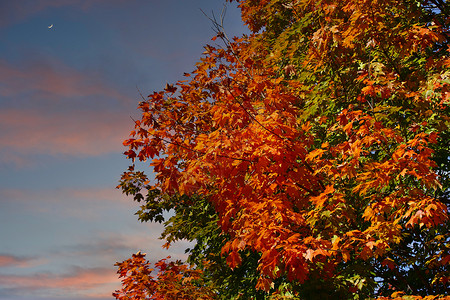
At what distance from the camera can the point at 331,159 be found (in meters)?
6.98

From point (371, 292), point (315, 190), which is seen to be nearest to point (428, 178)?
point (315, 190)

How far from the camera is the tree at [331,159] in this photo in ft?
17.0

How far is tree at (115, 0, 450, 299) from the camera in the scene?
5.18 m

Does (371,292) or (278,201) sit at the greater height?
(278,201)

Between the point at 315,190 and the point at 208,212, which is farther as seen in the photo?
the point at 208,212

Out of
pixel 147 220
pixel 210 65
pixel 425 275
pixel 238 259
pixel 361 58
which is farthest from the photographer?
pixel 147 220

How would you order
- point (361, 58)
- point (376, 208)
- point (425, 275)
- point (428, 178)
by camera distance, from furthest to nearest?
point (361, 58)
point (425, 275)
point (376, 208)
point (428, 178)

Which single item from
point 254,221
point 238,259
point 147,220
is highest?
point 147,220

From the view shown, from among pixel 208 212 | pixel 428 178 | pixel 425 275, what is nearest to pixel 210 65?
pixel 208 212

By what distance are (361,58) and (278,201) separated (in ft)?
14.6

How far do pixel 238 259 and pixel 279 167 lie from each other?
1855 millimetres

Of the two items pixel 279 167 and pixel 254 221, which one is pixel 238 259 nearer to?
pixel 254 221

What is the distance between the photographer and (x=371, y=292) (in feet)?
19.4

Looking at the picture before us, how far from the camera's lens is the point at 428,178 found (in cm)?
514
